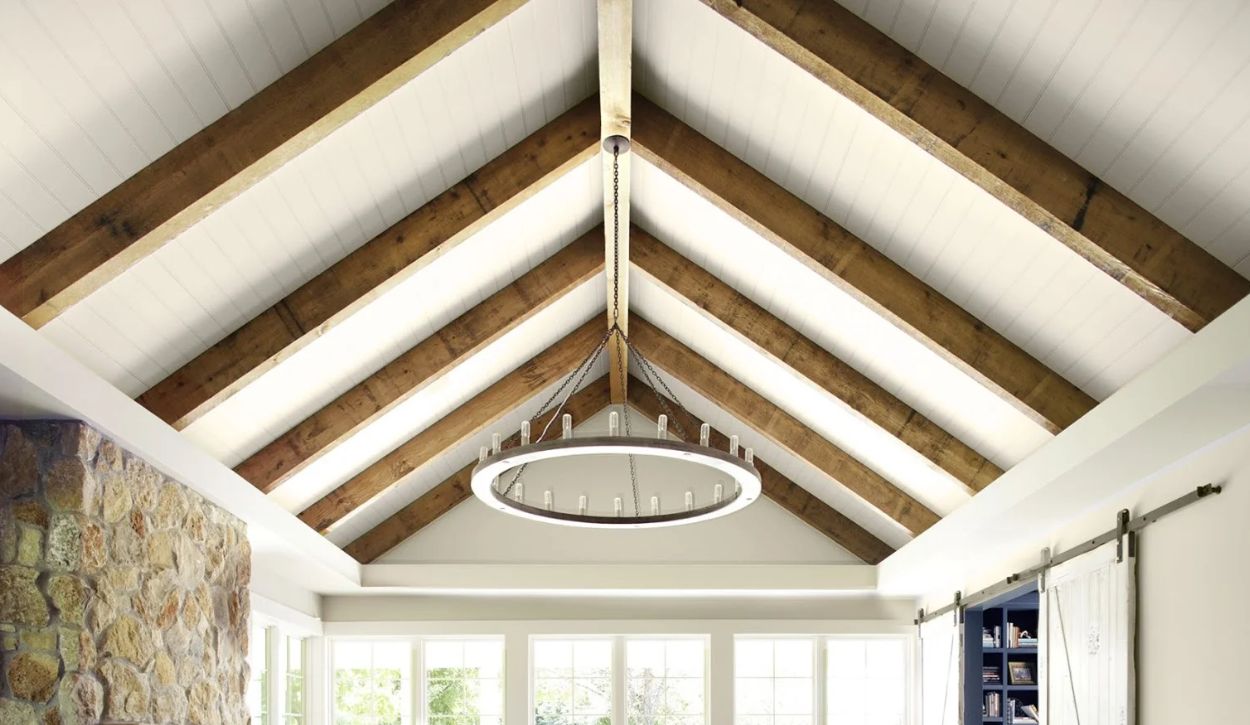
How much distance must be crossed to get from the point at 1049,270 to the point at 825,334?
2.24m

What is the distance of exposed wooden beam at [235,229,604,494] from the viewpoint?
799cm

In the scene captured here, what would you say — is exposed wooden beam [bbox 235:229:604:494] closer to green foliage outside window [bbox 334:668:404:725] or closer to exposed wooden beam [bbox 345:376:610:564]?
exposed wooden beam [bbox 345:376:610:564]

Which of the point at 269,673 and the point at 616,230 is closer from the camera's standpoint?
the point at 616,230

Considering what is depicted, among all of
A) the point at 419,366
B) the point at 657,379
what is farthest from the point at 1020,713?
the point at 419,366

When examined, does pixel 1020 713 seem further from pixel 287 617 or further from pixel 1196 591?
pixel 287 617

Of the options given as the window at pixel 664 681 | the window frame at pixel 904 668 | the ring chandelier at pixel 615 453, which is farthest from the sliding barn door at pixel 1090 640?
the window at pixel 664 681

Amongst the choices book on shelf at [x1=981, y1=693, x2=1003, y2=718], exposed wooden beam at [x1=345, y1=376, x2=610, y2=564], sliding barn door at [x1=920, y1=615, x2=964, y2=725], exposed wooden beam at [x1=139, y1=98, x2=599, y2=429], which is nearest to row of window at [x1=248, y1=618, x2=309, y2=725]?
exposed wooden beam at [x1=345, y1=376, x2=610, y2=564]

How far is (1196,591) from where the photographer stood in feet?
19.2

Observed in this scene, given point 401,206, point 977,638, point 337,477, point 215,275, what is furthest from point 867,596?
point 215,275

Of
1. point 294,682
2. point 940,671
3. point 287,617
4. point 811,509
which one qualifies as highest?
point 811,509

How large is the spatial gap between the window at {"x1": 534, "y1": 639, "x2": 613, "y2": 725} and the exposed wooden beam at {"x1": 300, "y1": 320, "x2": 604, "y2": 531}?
2974 millimetres

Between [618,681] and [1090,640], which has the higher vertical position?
[1090,640]

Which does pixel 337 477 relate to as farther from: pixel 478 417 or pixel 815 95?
pixel 815 95

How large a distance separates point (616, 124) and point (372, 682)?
7268 millimetres
